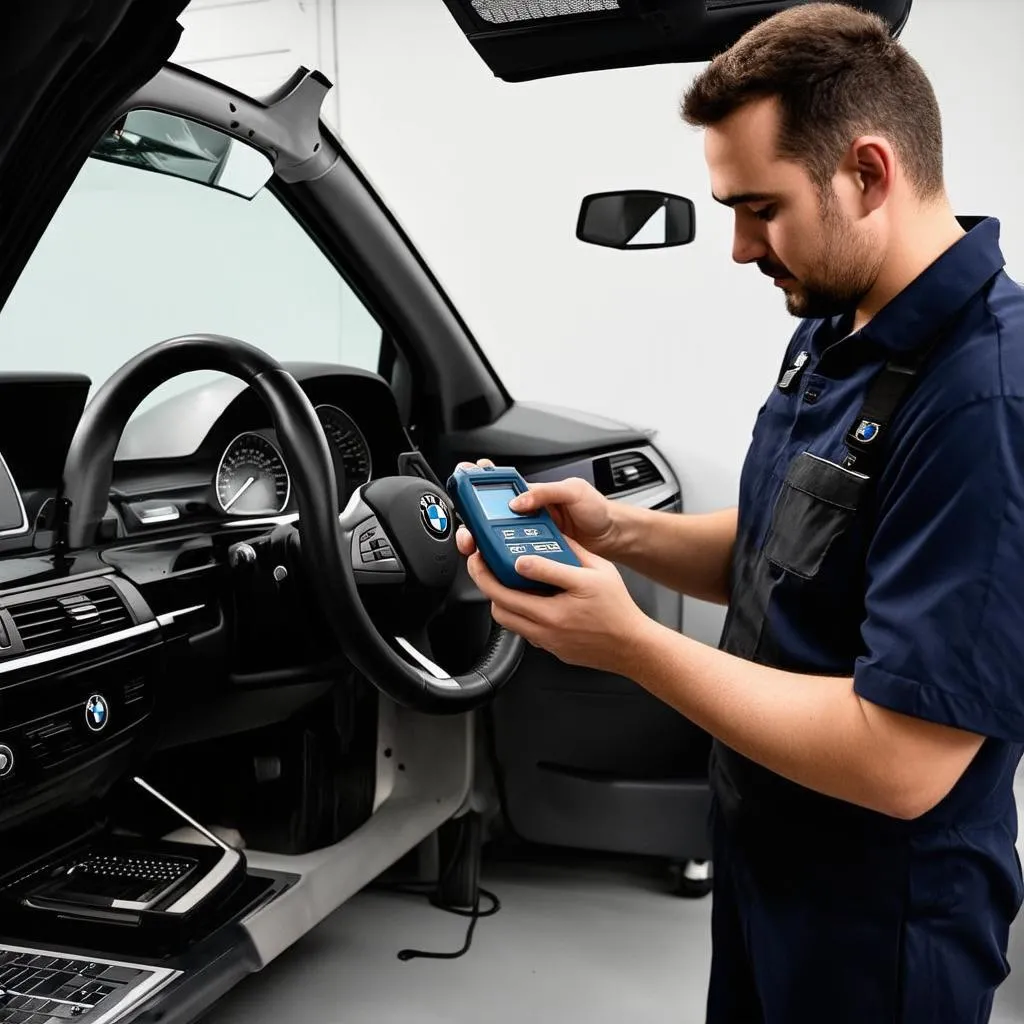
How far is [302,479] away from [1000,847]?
84 centimetres

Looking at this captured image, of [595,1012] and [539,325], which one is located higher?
[539,325]

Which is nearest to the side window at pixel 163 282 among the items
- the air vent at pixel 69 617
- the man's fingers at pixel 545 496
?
the air vent at pixel 69 617

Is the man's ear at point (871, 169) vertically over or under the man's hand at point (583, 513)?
over

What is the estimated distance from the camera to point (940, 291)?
952 mm

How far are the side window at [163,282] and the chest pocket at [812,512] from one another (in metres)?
2.58

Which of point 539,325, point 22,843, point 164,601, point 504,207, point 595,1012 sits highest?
point 504,207

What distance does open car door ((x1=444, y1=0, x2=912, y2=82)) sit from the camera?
915 mm

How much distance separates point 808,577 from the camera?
3.30ft

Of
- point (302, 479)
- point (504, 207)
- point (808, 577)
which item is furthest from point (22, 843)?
point (504, 207)

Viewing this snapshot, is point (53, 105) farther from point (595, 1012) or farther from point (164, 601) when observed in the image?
point (595, 1012)

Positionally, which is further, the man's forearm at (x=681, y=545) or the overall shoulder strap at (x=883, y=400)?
the man's forearm at (x=681, y=545)

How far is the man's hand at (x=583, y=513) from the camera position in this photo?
1.18 m

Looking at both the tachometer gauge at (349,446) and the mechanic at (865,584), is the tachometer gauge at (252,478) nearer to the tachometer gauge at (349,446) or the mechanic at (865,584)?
the tachometer gauge at (349,446)

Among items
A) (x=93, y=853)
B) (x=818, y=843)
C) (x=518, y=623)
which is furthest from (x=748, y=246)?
(x=93, y=853)
